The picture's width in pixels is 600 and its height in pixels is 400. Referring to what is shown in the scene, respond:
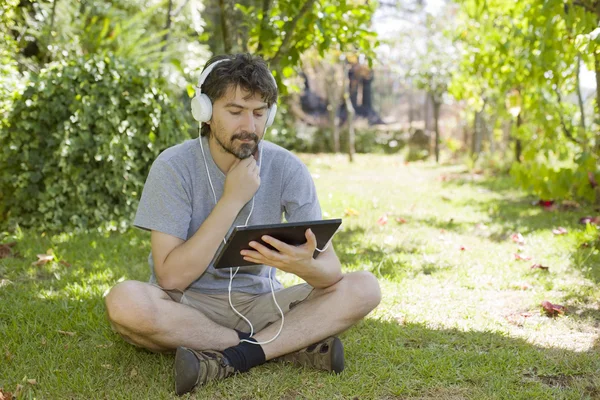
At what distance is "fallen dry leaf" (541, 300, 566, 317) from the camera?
358 centimetres

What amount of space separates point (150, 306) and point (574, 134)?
6.97m

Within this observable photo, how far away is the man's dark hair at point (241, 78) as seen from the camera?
279 cm

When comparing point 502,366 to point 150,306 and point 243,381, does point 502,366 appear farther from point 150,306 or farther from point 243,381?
point 150,306

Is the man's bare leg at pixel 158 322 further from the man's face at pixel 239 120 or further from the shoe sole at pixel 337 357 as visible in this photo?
the man's face at pixel 239 120

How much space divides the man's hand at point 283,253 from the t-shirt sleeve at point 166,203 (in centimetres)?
38

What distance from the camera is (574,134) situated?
807 centimetres

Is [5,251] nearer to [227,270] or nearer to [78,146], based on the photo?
[78,146]

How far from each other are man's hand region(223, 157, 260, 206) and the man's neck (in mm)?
131

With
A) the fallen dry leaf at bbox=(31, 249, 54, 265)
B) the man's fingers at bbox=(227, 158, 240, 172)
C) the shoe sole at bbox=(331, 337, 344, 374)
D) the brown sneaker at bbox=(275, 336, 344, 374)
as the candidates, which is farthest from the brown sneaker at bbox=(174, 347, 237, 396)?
the fallen dry leaf at bbox=(31, 249, 54, 265)

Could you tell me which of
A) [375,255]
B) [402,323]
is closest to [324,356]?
[402,323]

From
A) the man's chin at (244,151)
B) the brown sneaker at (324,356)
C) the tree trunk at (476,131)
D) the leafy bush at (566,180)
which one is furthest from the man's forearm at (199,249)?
the tree trunk at (476,131)

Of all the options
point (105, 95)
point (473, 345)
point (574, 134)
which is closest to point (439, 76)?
point (574, 134)

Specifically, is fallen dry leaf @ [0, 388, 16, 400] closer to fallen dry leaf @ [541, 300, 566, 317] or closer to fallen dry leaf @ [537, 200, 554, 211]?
fallen dry leaf @ [541, 300, 566, 317]

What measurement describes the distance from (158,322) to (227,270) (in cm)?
46
